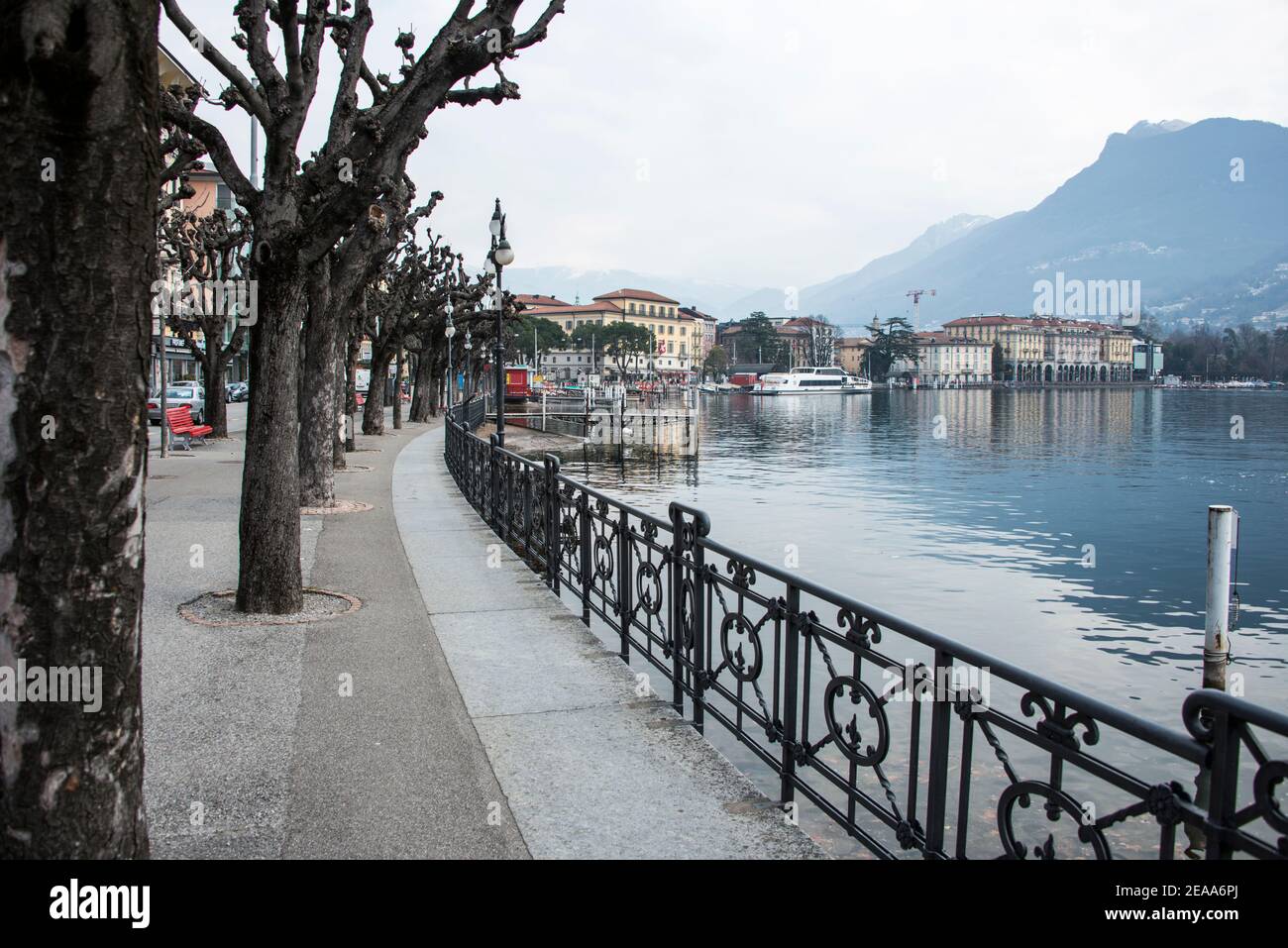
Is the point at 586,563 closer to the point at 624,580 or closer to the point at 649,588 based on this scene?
the point at 624,580

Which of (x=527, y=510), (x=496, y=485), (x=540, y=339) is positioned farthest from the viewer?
(x=540, y=339)

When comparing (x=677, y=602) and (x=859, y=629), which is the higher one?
(x=859, y=629)

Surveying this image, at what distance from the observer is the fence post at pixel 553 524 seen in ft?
33.9

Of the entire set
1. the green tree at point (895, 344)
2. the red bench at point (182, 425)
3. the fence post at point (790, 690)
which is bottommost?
the fence post at point (790, 690)

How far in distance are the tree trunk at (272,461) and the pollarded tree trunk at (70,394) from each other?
5.87 m

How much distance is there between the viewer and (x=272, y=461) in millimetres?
9227

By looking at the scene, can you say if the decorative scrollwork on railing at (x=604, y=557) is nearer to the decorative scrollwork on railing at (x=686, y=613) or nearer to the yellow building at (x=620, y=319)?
the decorative scrollwork on railing at (x=686, y=613)

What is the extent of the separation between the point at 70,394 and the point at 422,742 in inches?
132

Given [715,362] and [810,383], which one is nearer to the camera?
[810,383]

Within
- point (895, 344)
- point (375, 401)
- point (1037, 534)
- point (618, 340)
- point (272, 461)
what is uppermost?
point (895, 344)

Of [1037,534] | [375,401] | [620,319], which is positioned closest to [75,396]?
[1037,534]

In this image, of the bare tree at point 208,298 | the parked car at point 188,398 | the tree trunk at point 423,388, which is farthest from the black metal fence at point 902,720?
the tree trunk at point 423,388
